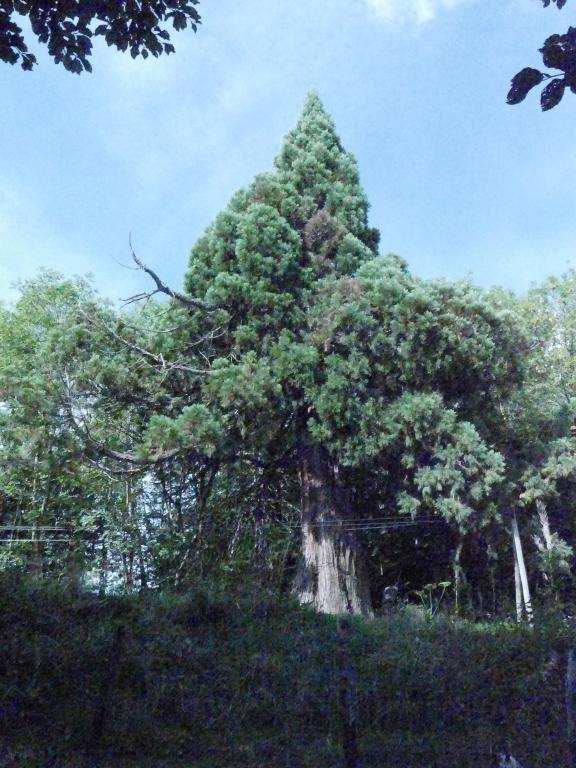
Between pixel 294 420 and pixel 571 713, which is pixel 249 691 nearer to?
pixel 571 713

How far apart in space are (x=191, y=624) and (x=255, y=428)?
5.28 m

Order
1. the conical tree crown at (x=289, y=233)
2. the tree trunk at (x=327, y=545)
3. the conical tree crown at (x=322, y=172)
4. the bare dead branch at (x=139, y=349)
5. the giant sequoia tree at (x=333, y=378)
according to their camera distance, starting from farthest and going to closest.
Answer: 1. the conical tree crown at (x=322, y=172)
2. the conical tree crown at (x=289, y=233)
3. the bare dead branch at (x=139, y=349)
4. the tree trunk at (x=327, y=545)
5. the giant sequoia tree at (x=333, y=378)

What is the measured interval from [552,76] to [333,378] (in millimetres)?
10863

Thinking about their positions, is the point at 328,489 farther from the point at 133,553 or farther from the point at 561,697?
the point at 561,697

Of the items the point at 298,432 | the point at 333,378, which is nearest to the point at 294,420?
the point at 298,432

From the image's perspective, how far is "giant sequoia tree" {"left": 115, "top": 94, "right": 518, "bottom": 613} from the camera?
12992 mm

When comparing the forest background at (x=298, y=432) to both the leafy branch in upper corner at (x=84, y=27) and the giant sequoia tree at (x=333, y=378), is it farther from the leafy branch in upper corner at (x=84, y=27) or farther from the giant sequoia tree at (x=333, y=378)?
the leafy branch in upper corner at (x=84, y=27)

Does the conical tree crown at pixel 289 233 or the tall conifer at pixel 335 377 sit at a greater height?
the conical tree crown at pixel 289 233

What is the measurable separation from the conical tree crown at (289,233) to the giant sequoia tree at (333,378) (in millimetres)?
37

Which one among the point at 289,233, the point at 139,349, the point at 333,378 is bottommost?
the point at 333,378

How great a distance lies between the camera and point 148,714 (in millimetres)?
6266

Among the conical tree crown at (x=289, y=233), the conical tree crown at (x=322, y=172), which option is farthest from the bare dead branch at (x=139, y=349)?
the conical tree crown at (x=322, y=172)

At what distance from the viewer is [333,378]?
13.2 metres

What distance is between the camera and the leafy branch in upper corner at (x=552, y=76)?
2.35 metres
